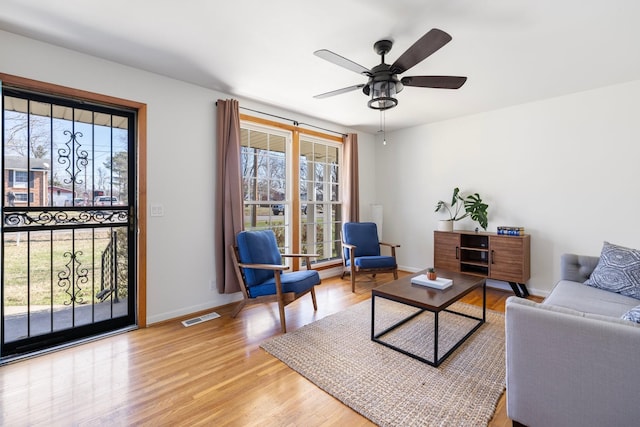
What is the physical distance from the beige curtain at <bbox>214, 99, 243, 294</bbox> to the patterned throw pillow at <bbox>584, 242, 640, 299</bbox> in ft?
11.9

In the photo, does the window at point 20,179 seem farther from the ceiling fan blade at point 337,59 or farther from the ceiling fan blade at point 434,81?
the ceiling fan blade at point 434,81

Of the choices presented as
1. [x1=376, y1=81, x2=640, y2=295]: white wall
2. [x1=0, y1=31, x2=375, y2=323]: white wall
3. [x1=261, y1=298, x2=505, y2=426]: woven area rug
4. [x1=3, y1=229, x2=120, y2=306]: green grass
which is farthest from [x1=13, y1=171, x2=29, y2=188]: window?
[x1=376, y1=81, x2=640, y2=295]: white wall

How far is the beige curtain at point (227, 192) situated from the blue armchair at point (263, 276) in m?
0.27

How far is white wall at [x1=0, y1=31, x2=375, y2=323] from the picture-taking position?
9.07 ft

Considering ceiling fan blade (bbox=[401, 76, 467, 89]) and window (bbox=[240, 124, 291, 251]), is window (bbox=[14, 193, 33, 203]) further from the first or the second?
ceiling fan blade (bbox=[401, 76, 467, 89])

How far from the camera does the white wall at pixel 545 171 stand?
129 inches

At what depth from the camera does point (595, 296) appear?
2297 mm

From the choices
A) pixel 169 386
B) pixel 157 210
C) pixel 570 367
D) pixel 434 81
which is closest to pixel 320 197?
pixel 157 210

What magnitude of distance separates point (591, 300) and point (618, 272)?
1.59 ft

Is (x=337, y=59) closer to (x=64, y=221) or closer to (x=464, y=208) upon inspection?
(x=64, y=221)

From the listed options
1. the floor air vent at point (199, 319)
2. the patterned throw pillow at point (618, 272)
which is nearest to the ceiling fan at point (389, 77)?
the patterned throw pillow at point (618, 272)

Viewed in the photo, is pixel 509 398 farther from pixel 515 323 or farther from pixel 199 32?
pixel 199 32

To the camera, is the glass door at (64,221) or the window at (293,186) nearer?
the glass door at (64,221)

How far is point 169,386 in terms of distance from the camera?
6.41 ft
